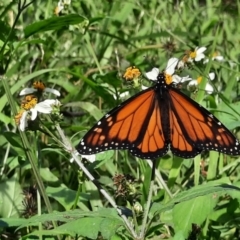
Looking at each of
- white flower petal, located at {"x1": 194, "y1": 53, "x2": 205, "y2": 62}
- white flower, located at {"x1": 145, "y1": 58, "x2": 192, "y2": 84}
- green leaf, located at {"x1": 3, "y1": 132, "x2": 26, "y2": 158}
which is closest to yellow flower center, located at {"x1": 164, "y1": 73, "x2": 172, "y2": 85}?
white flower, located at {"x1": 145, "y1": 58, "x2": 192, "y2": 84}

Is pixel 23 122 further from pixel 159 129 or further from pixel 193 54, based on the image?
pixel 193 54

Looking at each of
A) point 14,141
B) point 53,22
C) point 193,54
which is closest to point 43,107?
point 53,22

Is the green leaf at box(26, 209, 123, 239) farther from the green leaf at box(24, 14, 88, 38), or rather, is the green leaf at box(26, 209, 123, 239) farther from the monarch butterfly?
the green leaf at box(24, 14, 88, 38)

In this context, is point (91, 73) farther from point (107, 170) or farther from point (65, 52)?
point (107, 170)

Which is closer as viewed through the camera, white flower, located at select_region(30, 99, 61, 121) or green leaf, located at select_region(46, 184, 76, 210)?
white flower, located at select_region(30, 99, 61, 121)

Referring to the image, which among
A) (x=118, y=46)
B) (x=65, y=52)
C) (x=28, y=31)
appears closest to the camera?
(x=28, y=31)

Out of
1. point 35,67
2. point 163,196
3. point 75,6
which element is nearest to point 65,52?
point 35,67

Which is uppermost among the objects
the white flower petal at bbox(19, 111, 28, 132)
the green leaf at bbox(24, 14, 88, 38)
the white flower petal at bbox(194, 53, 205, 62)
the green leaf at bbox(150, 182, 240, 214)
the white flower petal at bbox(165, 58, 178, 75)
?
the green leaf at bbox(24, 14, 88, 38)

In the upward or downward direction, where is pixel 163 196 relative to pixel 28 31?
downward
